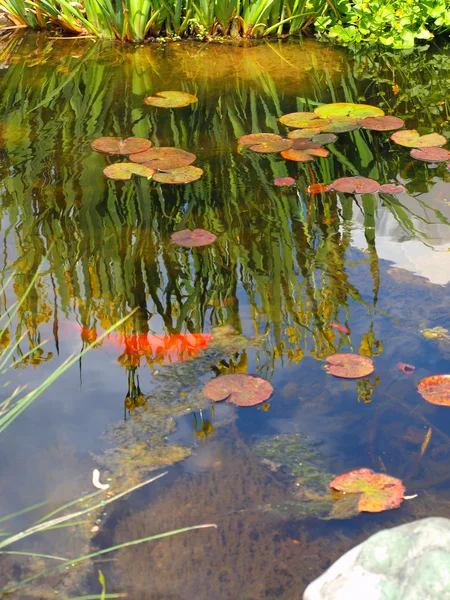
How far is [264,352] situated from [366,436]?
430 mm

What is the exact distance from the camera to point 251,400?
2.00 metres

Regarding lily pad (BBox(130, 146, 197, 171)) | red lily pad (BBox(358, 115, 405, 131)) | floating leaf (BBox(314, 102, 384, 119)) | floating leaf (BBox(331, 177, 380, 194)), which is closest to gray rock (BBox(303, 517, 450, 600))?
floating leaf (BBox(331, 177, 380, 194))

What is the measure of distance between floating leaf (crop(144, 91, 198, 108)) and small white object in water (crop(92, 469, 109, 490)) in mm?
2781

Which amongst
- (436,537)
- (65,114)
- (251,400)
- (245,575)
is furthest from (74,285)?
(65,114)

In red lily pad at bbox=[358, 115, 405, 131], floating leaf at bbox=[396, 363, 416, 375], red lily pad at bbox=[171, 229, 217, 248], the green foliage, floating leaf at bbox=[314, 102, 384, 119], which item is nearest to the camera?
floating leaf at bbox=[396, 363, 416, 375]

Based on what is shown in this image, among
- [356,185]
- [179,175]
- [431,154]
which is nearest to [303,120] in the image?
[431,154]

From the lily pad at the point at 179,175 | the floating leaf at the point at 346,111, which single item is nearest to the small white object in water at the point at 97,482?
the lily pad at the point at 179,175

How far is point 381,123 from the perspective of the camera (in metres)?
3.83

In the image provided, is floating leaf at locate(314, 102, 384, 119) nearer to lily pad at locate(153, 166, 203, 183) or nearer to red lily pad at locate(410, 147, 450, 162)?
red lily pad at locate(410, 147, 450, 162)

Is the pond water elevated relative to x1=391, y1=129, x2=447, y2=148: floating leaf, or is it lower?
lower

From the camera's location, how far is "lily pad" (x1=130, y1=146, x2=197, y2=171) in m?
3.35

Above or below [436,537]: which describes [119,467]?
below

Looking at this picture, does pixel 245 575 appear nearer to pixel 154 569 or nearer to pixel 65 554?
pixel 154 569

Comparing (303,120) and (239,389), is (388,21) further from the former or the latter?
(239,389)
